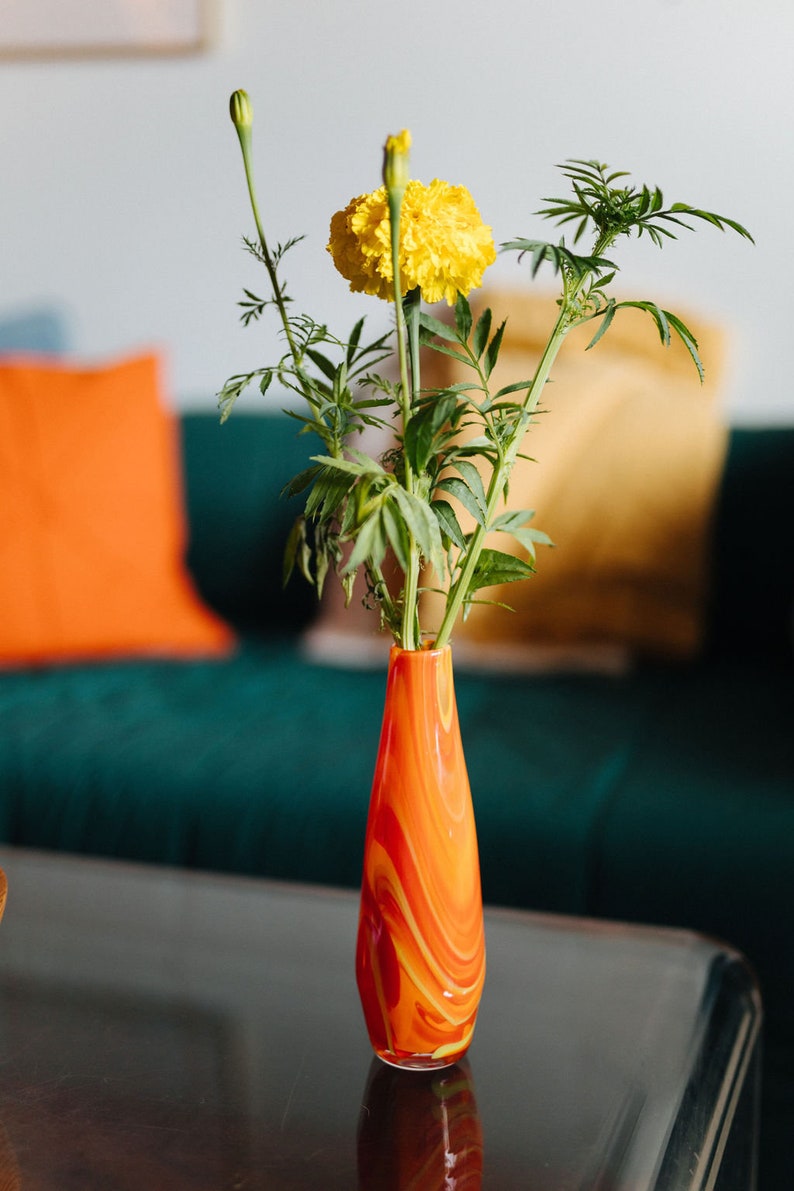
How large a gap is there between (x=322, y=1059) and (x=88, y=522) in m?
1.22

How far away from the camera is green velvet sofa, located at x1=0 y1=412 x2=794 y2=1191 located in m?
1.21

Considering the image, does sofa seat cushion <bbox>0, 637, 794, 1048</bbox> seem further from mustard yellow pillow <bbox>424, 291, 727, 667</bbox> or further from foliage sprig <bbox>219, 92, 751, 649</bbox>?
foliage sprig <bbox>219, 92, 751, 649</bbox>

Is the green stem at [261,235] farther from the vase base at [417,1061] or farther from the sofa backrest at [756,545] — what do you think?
the sofa backrest at [756,545]

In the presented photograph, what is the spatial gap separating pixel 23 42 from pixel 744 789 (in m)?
1.96

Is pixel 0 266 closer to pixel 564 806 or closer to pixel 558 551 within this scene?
pixel 558 551

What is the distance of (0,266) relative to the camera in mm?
2404

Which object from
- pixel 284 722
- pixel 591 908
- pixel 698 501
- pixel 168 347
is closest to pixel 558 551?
pixel 698 501

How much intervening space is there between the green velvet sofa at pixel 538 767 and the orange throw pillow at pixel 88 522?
6 cm

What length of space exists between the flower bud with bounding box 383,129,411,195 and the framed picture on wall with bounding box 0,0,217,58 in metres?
1.84

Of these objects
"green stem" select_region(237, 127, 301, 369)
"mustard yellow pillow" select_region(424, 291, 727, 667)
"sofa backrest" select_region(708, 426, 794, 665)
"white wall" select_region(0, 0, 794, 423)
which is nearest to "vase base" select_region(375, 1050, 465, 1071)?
"green stem" select_region(237, 127, 301, 369)

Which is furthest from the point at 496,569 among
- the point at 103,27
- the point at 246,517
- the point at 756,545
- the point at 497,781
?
the point at 103,27

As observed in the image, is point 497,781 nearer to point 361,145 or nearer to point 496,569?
point 496,569

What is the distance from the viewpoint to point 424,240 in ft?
1.99

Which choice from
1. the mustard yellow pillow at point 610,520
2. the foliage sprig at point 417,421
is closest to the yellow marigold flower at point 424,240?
the foliage sprig at point 417,421
